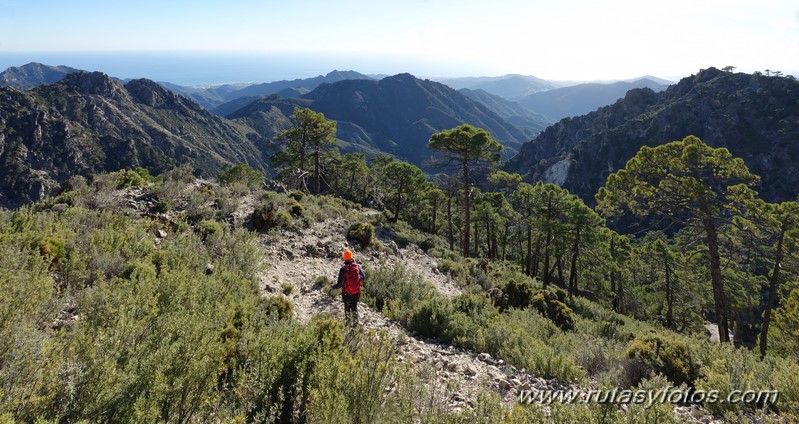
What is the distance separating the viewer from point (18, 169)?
88.9 meters

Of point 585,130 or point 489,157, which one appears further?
point 585,130

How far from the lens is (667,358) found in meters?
6.16

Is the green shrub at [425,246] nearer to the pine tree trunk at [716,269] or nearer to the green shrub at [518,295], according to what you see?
the green shrub at [518,295]

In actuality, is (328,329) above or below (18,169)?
above

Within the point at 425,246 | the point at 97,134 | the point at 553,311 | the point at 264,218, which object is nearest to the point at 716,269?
the point at 553,311

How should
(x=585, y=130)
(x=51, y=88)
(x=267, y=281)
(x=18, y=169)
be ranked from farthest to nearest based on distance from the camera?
(x=585, y=130) → (x=51, y=88) → (x=18, y=169) → (x=267, y=281)

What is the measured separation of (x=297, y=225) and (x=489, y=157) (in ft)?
40.0

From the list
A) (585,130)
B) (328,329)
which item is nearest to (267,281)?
(328,329)

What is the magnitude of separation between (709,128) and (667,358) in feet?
419

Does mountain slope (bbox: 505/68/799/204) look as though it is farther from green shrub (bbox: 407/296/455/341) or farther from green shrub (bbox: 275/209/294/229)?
green shrub (bbox: 275/209/294/229)

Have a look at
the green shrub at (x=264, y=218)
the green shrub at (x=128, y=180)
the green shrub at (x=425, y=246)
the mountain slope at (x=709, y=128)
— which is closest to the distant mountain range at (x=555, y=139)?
the mountain slope at (x=709, y=128)

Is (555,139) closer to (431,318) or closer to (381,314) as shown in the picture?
(381,314)

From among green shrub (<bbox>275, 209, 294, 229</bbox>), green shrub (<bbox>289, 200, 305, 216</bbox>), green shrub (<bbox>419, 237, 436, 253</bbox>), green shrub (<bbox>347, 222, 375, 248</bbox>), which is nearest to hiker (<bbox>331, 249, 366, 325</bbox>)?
green shrub (<bbox>275, 209, 294, 229</bbox>)

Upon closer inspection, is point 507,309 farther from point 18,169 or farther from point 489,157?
point 18,169
